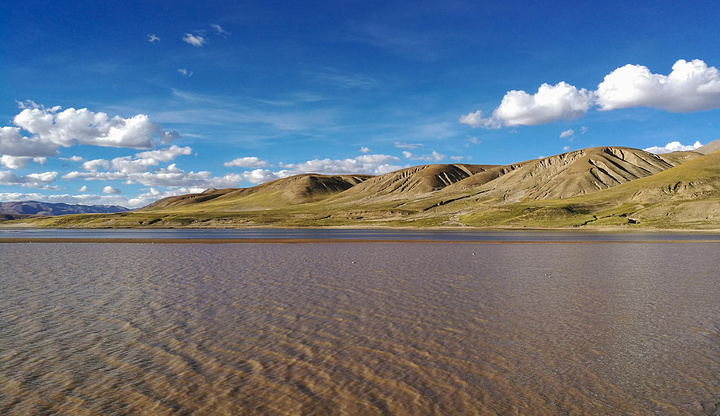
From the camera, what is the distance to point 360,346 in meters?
14.6

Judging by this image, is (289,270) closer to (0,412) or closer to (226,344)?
(226,344)

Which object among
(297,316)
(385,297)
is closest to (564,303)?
(385,297)

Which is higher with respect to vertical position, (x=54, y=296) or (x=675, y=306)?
(x=54, y=296)

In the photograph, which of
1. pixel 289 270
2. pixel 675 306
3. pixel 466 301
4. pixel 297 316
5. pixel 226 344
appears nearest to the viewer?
pixel 226 344

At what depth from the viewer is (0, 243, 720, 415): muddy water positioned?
404 inches

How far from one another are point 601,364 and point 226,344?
10.9 m

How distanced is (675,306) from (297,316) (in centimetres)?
1634

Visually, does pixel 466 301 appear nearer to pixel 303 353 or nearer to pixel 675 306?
pixel 675 306

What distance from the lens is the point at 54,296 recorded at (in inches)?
910

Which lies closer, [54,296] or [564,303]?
[564,303]

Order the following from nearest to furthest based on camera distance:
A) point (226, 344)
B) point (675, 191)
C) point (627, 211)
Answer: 1. point (226, 344)
2. point (627, 211)
3. point (675, 191)

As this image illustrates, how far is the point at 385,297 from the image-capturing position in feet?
76.1

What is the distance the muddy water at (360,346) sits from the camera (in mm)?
10273

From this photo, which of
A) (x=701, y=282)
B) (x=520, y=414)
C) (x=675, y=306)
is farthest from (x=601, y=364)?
(x=701, y=282)
